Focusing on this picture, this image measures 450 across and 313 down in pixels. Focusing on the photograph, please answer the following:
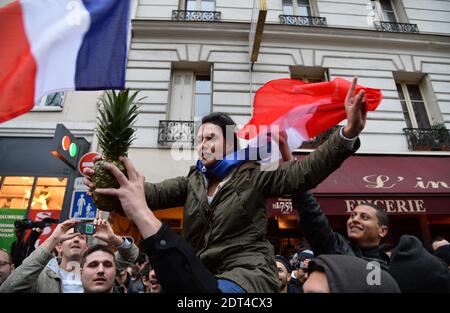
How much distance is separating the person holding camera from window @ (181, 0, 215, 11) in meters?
9.17

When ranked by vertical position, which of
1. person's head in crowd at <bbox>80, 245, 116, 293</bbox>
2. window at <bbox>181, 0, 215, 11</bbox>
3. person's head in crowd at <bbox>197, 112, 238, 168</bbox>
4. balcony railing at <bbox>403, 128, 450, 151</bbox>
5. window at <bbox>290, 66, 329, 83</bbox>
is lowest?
person's head in crowd at <bbox>80, 245, 116, 293</bbox>

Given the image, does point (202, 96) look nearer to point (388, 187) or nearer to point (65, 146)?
point (65, 146)

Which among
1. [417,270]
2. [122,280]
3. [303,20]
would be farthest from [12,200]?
[303,20]

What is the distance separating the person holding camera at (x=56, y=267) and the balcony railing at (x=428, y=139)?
8659 mm

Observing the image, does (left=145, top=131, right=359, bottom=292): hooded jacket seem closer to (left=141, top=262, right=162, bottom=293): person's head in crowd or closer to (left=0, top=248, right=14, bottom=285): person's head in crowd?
A: (left=141, top=262, right=162, bottom=293): person's head in crowd

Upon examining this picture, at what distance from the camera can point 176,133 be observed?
320 inches

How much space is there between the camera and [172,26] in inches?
359

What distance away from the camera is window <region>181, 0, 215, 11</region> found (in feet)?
32.9

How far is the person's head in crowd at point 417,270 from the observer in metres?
1.67

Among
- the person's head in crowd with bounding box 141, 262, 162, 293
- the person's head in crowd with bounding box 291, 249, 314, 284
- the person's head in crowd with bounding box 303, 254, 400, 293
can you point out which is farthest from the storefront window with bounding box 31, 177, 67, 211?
the person's head in crowd with bounding box 303, 254, 400, 293

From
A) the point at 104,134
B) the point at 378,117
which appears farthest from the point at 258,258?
the point at 378,117

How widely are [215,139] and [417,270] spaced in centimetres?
153

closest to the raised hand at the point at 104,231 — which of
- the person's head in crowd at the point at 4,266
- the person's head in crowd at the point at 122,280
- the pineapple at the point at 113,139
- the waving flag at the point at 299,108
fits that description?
the pineapple at the point at 113,139
